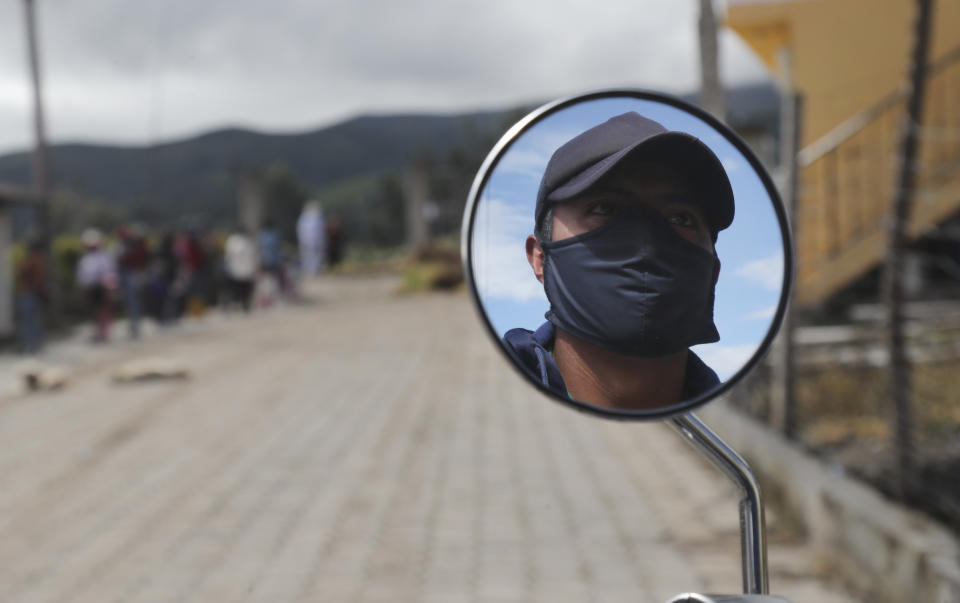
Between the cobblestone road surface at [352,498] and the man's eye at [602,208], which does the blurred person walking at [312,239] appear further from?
the man's eye at [602,208]

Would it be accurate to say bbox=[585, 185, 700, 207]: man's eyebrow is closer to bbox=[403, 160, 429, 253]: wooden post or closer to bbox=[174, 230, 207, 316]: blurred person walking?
bbox=[174, 230, 207, 316]: blurred person walking

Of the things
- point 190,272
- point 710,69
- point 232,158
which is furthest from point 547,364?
point 232,158

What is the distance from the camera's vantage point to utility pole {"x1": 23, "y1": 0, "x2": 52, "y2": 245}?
19.8 metres

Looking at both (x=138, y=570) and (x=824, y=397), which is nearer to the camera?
(x=138, y=570)

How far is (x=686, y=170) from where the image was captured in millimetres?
1360

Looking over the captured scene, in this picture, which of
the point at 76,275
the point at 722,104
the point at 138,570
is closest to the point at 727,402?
the point at 722,104

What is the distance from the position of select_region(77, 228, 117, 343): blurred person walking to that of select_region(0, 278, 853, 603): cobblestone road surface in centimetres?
545

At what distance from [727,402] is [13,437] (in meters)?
5.89

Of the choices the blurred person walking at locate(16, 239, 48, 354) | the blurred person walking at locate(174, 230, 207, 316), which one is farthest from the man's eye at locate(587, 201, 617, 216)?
the blurred person walking at locate(174, 230, 207, 316)

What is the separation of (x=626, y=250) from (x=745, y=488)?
394 millimetres

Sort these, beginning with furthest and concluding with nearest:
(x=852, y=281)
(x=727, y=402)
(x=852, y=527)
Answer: (x=852, y=281)
(x=727, y=402)
(x=852, y=527)

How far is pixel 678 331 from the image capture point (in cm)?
136

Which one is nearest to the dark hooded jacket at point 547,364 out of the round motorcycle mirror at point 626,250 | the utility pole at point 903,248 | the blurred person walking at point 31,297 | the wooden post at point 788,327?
the round motorcycle mirror at point 626,250

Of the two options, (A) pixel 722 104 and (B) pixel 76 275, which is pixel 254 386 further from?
(B) pixel 76 275
